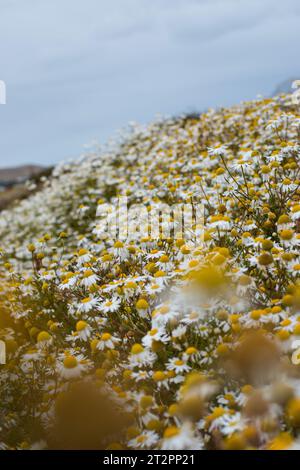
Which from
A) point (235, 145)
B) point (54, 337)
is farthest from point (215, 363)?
point (235, 145)

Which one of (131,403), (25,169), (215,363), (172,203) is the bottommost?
(131,403)

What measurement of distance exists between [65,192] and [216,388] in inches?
467

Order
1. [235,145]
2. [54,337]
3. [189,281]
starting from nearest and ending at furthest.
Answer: [189,281] < [54,337] < [235,145]

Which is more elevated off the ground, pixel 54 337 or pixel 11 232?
pixel 11 232

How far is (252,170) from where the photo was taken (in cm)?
678

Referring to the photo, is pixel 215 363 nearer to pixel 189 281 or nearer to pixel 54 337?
pixel 189 281

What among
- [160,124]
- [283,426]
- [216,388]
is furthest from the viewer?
[160,124]

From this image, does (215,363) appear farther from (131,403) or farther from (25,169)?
(25,169)

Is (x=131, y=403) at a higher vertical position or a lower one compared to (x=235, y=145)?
lower

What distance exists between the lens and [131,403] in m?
3.30

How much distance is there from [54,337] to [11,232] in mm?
11053

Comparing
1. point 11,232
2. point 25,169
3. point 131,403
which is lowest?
point 131,403

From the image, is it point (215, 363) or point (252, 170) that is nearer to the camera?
point (215, 363)

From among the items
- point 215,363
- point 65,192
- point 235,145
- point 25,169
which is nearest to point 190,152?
point 235,145
